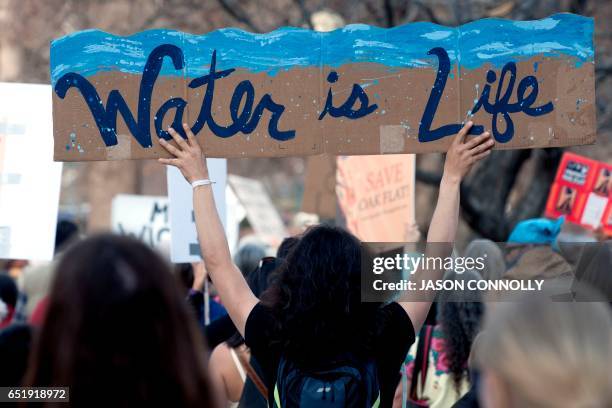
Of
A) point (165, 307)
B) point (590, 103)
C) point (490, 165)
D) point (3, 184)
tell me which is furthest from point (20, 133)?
point (490, 165)

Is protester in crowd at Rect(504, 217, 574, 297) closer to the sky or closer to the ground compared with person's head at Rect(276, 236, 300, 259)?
closer to the ground

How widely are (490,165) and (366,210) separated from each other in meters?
2.69

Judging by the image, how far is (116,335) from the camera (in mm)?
1810

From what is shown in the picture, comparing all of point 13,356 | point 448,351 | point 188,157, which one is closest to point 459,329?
point 448,351

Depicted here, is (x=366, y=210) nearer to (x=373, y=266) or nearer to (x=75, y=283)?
(x=373, y=266)

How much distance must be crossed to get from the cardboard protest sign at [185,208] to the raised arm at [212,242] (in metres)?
1.45

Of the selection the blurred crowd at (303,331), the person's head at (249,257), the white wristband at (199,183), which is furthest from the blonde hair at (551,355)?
the person's head at (249,257)

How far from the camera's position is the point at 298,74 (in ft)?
11.6

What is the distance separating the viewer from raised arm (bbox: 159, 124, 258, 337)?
3.17m

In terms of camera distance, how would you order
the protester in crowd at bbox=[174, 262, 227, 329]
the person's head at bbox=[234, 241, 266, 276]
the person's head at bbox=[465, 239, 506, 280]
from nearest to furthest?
1. the person's head at bbox=[465, 239, 506, 280]
2. the protester in crowd at bbox=[174, 262, 227, 329]
3. the person's head at bbox=[234, 241, 266, 276]

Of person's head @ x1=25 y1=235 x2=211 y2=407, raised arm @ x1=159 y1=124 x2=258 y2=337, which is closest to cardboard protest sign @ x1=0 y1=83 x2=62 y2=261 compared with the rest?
raised arm @ x1=159 y1=124 x2=258 y2=337

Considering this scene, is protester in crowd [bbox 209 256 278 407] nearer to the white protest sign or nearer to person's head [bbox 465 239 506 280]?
person's head [bbox 465 239 506 280]

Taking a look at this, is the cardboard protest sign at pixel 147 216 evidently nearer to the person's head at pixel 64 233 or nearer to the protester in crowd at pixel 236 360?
the person's head at pixel 64 233

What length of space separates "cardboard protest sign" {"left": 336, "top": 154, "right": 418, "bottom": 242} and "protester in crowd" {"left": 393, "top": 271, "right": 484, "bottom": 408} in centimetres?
238
